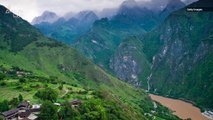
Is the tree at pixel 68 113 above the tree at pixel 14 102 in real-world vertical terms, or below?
below

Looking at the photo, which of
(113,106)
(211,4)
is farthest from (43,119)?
(211,4)

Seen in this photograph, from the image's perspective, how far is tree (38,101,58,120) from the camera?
263 feet

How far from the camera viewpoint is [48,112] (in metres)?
81.2

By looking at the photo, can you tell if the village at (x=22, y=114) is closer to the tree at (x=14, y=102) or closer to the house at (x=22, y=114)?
the house at (x=22, y=114)

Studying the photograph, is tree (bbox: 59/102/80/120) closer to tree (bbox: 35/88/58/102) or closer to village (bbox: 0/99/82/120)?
village (bbox: 0/99/82/120)

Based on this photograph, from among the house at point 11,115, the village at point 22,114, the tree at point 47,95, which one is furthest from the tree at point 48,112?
the tree at point 47,95

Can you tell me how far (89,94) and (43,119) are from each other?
45.6 metres

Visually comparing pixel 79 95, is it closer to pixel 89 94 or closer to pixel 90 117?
pixel 89 94

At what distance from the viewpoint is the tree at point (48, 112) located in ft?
263

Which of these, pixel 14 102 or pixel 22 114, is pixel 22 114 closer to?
pixel 22 114

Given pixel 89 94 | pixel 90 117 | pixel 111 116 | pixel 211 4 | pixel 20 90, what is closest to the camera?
pixel 211 4

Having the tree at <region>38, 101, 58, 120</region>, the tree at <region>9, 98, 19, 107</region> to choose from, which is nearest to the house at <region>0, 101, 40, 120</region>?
the tree at <region>38, 101, 58, 120</region>

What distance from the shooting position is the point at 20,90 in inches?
4628

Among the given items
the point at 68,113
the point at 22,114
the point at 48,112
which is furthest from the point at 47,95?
the point at 48,112
